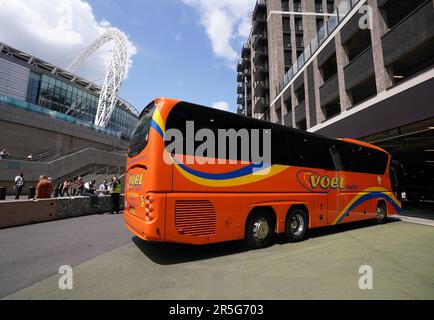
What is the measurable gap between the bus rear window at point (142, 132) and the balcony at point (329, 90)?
17.4m

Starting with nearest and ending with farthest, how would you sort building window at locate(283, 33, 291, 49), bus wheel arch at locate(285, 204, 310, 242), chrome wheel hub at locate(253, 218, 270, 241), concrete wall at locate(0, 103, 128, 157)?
chrome wheel hub at locate(253, 218, 270, 241)
bus wheel arch at locate(285, 204, 310, 242)
concrete wall at locate(0, 103, 128, 157)
building window at locate(283, 33, 291, 49)

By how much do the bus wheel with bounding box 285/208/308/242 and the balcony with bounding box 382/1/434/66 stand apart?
35.2 ft

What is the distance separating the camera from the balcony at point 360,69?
14.8 meters

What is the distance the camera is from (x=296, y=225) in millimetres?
7152

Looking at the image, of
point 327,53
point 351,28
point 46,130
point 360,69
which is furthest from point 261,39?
point 46,130

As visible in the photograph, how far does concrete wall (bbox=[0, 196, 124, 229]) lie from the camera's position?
8542 millimetres

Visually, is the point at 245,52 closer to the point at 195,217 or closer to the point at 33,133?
the point at 33,133

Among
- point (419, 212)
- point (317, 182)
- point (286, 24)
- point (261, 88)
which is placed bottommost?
point (419, 212)

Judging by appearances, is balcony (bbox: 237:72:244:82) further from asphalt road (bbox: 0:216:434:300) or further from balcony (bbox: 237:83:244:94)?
asphalt road (bbox: 0:216:434:300)

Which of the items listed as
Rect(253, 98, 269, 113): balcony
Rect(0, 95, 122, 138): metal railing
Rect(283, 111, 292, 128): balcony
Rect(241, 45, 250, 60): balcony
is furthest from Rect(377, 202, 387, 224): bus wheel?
Rect(241, 45, 250, 60): balcony

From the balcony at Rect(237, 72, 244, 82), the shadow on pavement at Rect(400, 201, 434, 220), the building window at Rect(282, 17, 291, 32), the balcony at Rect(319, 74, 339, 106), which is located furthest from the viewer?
the balcony at Rect(237, 72, 244, 82)

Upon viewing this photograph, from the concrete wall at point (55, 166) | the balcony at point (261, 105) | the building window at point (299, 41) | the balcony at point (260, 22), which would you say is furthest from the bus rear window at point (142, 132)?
the balcony at point (260, 22)

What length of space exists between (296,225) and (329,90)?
1617 cm
